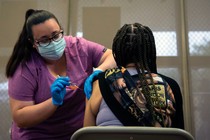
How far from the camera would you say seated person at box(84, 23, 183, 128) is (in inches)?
38.9

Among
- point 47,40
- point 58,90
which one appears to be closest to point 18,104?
point 58,90

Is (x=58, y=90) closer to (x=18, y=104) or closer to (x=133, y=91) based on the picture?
(x=18, y=104)

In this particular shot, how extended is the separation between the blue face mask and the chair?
70 centimetres

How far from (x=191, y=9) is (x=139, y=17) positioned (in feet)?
1.50

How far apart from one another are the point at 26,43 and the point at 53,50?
0.55 ft

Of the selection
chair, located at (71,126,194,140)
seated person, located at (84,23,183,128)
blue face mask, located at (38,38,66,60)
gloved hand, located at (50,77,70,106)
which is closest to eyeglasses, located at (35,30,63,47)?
blue face mask, located at (38,38,66,60)

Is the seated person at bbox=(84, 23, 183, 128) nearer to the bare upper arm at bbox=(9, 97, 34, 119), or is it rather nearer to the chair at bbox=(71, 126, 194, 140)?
the chair at bbox=(71, 126, 194, 140)

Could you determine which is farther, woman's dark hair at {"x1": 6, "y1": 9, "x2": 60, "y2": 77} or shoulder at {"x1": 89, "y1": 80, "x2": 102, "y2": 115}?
woman's dark hair at {"x1": 6, "y1": 9, "x2": 60, "y2": 77}

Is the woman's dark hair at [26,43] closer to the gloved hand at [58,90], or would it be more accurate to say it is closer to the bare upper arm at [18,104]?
the bare upper arm at [18,104]

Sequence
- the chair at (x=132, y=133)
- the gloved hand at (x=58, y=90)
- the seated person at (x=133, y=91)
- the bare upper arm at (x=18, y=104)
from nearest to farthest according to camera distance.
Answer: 1. the chair at (x=132, y=133)
2. the seated person at (x=133, y=91)
3. the gloved hand at (x=58, y=90)
4. the bare upper arm at (x=18, y=104)

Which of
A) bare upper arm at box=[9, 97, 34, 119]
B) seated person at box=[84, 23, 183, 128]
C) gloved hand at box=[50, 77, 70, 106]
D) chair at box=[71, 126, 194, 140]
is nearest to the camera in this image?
chair at box=[71, 126, 194, 140]

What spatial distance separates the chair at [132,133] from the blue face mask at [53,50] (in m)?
0.70

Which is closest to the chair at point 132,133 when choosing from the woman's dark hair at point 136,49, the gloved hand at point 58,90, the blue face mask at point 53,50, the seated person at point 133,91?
the seated person at point 133,91

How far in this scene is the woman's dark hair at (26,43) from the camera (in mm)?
1427
